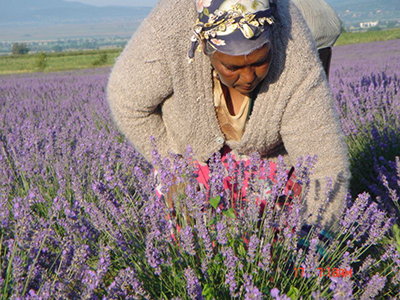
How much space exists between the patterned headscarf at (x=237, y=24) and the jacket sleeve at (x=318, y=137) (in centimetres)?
29

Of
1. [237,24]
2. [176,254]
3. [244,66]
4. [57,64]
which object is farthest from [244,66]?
[57,64]

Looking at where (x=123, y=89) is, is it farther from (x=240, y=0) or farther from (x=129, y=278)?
(x=129, y=278)

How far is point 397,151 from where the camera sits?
2551mm

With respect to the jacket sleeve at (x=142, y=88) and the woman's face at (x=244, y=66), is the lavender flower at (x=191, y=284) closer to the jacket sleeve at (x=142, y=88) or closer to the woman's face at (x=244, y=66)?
the woman's face at (x=244, y=66)

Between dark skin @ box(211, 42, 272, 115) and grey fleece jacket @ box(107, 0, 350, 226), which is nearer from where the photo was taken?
dark skin @ box(211, 42, 272, 115)

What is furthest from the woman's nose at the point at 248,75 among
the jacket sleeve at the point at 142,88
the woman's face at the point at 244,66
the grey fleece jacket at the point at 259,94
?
the jacket sleeve at the point at 142,88

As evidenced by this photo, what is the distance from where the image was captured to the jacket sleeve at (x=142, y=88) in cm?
150

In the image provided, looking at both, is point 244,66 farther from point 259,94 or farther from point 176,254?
point 176,254

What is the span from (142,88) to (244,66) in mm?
435

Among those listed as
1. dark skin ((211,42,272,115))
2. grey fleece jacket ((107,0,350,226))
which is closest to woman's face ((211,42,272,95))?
dark skin ((211,42,272,115))

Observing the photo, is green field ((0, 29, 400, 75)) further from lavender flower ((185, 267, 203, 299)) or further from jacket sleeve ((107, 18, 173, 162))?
lavender flower ((185, 267, 203, 299))

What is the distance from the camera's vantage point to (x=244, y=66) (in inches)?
51.8

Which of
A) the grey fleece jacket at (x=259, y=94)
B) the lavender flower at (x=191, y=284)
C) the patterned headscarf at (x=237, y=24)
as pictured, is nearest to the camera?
the lavender flower at (x=191, y=284)

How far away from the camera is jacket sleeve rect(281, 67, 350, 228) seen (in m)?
1.48
